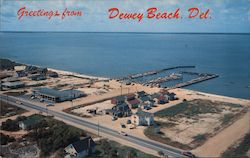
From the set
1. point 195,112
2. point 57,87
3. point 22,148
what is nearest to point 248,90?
point 195,112

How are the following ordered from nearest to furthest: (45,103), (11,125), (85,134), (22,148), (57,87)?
1. (22,148)
2. (85,134)
3. (11,125)
4. (45,103)
5. (57,87)

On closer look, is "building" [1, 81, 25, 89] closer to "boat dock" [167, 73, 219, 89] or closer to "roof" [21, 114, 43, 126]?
"roof" [21, 114, 43, 126]

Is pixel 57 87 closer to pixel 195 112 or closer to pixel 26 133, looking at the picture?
pixel 26 133

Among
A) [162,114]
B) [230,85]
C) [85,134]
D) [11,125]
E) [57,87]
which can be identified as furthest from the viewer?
[230,85]

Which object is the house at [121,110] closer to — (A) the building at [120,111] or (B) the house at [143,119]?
(A) the building at [120,111]

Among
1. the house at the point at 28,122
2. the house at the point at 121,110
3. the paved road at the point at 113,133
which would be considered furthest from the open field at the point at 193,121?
the house at the point at 28,122

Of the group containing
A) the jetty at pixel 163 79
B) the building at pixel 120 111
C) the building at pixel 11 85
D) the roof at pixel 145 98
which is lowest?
the building at pixel 120 111
